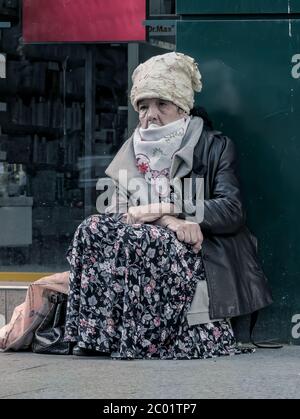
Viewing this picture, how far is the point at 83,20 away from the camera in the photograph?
8250 mm

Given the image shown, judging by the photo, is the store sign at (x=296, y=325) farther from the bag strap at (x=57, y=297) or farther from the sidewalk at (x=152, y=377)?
the bag strap at (x=57, y=297)

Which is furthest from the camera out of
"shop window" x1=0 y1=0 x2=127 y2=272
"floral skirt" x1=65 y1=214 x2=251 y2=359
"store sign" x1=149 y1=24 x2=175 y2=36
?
"shop window" x1=0 y1=0 x2=127 y2=272

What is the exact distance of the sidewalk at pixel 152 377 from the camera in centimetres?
562

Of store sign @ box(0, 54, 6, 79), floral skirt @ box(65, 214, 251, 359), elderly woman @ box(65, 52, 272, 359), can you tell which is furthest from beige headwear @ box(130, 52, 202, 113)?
store sign @ box(0, 54, 6, 79)

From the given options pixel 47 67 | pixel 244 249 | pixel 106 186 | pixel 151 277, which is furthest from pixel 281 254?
pixel 47 67

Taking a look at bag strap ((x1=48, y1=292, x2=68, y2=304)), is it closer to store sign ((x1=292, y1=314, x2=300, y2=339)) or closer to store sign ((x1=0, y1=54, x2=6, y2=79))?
store sign ((x1=292, y1=314, x2=300, y2=339))

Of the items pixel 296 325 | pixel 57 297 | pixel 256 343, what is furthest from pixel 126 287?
pixel 296 325

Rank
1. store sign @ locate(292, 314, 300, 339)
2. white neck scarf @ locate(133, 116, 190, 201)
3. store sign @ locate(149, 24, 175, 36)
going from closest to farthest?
white neck scarf @ locate(133, 116, 190, 201) → store sign @ locate(292, 314, 300, 339) → store sign @ locate(149, 24, 175, 36)

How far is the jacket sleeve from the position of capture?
683cm

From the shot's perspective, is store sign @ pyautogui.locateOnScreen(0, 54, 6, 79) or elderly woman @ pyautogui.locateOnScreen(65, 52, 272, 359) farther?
store sign @ pyautogui.locateOnScreen(0, 54, 6, 79)

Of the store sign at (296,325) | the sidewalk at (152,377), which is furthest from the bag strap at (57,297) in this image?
the store sign at (296,325)

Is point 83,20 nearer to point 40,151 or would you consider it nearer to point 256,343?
point 40,151

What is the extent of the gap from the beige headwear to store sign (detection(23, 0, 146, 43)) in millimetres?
1121

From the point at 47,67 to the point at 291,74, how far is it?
1859mm
